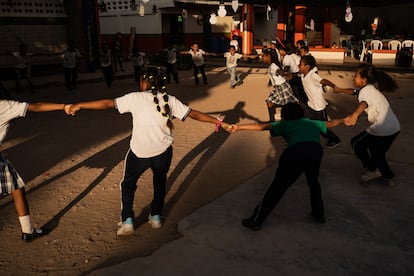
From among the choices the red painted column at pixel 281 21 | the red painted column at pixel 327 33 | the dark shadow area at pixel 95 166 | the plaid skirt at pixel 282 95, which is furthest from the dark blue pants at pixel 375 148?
the red painted column at pixel 327 33

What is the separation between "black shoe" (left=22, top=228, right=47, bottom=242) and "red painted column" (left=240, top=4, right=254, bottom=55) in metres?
19.9

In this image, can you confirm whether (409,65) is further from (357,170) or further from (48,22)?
(48,22)

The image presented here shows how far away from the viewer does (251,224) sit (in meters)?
3.76

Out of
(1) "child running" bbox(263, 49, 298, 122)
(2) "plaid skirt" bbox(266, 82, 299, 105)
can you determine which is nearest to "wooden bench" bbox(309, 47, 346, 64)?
(1) "child running" bbox(263, 49, 298, 122)

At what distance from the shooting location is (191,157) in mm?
6035

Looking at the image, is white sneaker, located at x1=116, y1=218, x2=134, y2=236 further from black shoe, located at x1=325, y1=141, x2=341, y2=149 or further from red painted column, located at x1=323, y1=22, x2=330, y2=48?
red painted column, located at x1=323, y1=22, x2=330, y2=48

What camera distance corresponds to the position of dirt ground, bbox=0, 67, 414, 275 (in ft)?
11.4

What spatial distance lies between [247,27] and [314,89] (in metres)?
16.8

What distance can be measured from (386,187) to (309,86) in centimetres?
207

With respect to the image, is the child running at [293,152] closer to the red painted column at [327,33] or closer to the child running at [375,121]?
the child running at [375,121]

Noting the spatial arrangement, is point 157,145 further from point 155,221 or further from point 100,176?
point 100,176

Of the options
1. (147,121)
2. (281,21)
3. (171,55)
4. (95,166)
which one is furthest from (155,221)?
(281,21)

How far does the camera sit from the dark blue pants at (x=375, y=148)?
15.0 ft

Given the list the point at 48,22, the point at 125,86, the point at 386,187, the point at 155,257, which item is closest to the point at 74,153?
the point at 155,257
